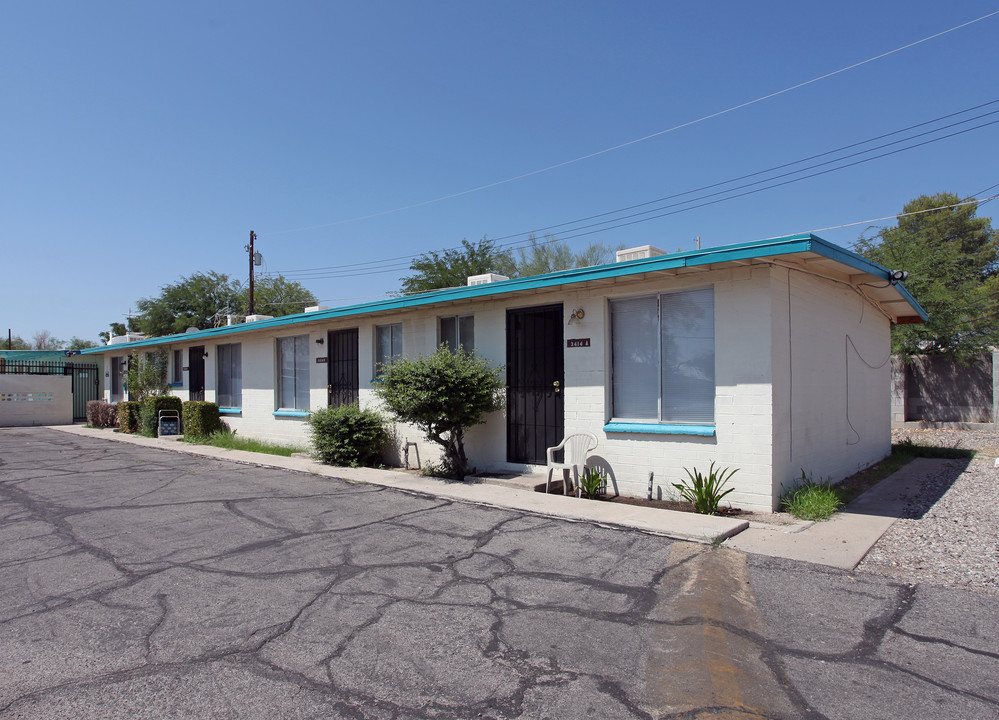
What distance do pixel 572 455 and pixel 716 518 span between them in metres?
2.56

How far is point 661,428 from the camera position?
27.0 feet

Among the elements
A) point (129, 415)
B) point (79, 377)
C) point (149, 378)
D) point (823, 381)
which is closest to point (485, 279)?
point (823, 381)

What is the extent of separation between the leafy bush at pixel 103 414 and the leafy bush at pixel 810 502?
70.8 ft

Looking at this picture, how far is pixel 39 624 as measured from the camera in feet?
13.9

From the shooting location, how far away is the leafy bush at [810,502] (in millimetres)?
7121

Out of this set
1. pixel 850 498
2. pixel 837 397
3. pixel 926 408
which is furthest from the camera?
pixel 926 408

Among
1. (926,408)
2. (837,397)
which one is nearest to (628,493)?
(837,397)

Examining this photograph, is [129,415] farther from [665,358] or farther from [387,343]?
[665,358]

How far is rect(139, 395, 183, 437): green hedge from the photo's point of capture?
693 inches

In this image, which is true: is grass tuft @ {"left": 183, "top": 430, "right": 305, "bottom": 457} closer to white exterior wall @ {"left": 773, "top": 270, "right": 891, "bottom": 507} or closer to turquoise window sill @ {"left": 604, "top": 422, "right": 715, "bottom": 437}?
turquoise window sill @ {"left": 604, "top": 422, "right": 715, "bottom": 437}

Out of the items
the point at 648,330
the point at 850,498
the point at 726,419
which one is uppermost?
the point at 648,330

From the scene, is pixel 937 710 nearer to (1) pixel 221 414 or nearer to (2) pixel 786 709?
(2) pixel 786 709

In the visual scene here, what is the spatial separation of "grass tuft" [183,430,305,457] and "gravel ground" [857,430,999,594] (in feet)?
35.6

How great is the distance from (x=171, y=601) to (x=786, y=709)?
Answer: 4115mm
